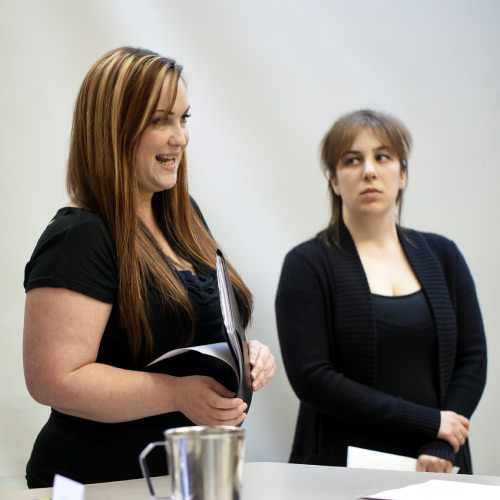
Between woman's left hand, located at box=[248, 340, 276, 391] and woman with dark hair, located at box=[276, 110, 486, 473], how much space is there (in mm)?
562

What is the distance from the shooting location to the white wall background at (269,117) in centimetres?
222

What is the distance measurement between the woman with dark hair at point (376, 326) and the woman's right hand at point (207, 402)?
0.74m

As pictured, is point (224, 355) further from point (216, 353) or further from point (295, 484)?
point (295, 484)

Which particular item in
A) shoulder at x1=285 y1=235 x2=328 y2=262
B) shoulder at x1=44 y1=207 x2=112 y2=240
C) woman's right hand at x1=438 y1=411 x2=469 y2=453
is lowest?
woman's right hand at x1=438 y1=411 x2=469 y2=453

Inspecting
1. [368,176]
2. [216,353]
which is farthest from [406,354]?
[216,353]

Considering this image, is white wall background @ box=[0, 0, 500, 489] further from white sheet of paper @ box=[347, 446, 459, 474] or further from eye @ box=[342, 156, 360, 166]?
white sheet of paper @ box=[347, 446, 459, 474]

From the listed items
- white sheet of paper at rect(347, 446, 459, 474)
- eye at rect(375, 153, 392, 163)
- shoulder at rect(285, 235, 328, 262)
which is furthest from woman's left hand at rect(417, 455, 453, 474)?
eye at rect(375, 153, 392, 163)

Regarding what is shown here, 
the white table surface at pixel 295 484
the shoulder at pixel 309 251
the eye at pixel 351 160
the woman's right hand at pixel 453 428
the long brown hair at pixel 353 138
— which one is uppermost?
the long brown hair at pixel 353 138

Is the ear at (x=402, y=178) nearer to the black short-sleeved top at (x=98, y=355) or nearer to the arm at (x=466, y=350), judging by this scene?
the arm at (x=466, y=350)

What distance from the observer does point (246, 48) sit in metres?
2.49

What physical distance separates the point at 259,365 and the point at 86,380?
0.30 m

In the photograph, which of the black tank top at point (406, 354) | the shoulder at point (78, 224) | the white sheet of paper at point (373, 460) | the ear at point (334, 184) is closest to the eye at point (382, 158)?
the ear at point (334, 184)

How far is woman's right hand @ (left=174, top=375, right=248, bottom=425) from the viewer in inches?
44.7

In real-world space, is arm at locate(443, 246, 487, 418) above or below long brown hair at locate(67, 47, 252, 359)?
below
